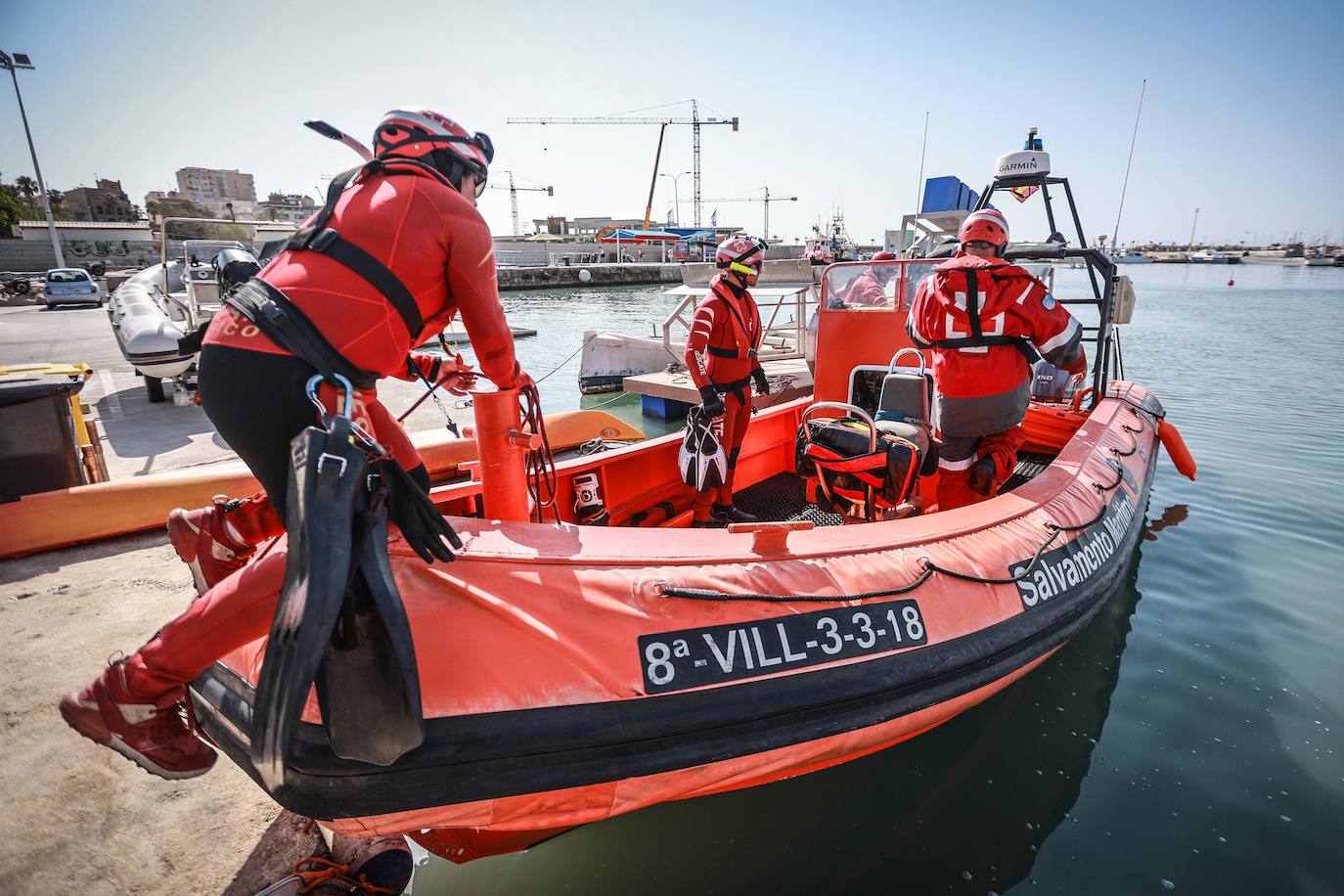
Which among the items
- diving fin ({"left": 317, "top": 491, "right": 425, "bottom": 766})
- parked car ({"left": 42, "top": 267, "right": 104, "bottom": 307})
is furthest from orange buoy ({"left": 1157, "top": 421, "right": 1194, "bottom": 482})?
parked car ({"left": 42, "top": 267, "right": 104, "bottom": 307})

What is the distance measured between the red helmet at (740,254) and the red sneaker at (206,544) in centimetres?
276

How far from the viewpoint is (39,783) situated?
2.03 metres

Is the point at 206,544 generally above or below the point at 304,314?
below

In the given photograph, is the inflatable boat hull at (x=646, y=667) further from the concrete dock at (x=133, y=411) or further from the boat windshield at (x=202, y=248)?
the boat windshield at (x=202, y=248)

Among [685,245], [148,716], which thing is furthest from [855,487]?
[685,245]

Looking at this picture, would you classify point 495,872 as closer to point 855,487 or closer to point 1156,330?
point 855,487

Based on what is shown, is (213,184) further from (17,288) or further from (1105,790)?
(1105,790)

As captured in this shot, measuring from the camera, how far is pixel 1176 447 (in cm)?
507

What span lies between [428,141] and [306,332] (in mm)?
608

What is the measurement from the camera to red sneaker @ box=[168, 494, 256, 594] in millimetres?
1867

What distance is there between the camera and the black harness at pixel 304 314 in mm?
1387

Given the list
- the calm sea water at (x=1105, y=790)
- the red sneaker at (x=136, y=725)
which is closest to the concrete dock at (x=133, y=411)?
the red sneaker at (x=136, y=725)

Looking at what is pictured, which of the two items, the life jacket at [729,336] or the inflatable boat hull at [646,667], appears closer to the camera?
the inflatable boat hull at [646,667]

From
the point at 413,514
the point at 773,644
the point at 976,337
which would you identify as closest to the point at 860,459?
the point at 976,337
